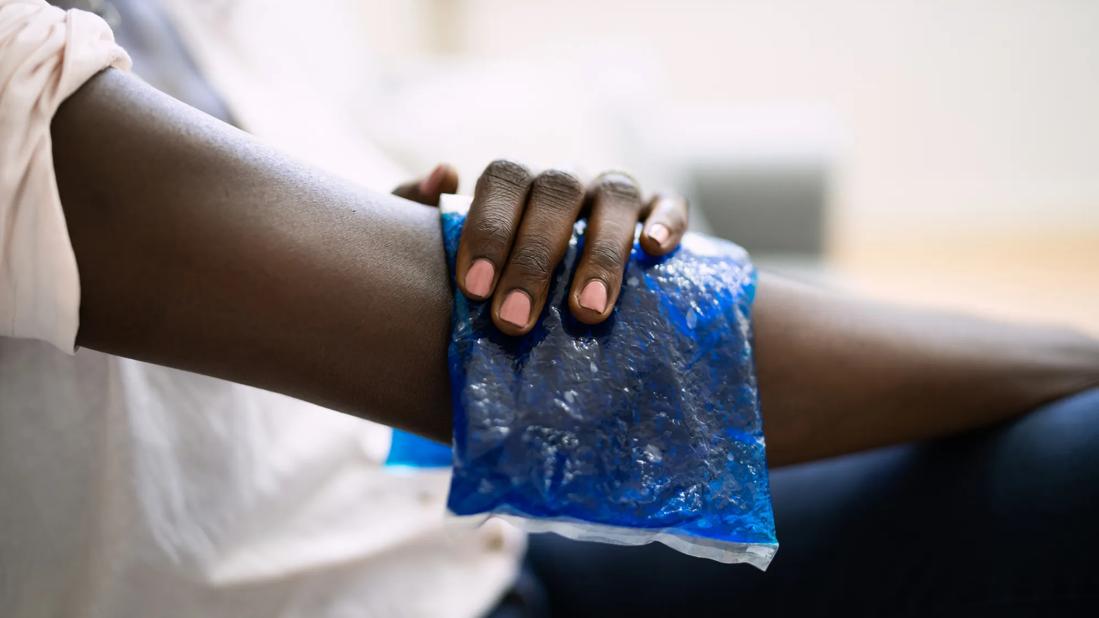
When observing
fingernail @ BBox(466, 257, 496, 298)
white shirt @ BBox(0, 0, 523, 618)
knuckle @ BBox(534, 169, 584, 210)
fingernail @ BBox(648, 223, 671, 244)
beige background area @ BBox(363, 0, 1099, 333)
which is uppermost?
knuckle @ BBox(534, 169, 584, 210)

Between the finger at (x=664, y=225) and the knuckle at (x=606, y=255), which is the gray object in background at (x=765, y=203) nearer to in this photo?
Answer: the finger at (x=664, y=225)

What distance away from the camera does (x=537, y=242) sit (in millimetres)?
506

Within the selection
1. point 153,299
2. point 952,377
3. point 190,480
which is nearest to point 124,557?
point 190,480

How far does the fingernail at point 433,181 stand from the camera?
0.63m

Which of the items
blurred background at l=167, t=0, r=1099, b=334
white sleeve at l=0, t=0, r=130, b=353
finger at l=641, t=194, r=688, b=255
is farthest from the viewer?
blurred background at l=167, t=0, r=1099, b=334

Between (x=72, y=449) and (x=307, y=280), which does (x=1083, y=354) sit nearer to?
(x=307, y=280)

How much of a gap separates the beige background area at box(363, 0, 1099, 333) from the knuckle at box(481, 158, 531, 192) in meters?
2.53

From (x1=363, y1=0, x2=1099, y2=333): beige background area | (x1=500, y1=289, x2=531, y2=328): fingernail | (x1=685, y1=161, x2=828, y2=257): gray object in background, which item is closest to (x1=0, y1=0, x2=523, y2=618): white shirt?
(x1=500, y1=289, x2=531, y2=328): fingernail

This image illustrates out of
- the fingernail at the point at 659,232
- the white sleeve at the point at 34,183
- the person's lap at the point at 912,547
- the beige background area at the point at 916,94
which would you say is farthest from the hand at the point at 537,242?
the beige background area at the point at 916,94

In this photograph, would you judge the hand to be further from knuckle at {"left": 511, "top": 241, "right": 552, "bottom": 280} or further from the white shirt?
the white shirt

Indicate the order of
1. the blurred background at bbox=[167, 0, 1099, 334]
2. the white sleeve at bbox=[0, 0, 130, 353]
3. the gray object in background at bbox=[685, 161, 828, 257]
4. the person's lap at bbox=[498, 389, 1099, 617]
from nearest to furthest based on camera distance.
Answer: the white sleeve at bbox=[0, 0, 130, 353], the person's lap at bbox=[498, 389, 1099, 617], the gray object in background at bbox=[685, 161, 828, 257], the blurred background at bbox=[167, 0, 1099, 334]

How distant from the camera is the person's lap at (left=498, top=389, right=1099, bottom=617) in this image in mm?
660

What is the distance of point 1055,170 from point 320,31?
3.19 meters

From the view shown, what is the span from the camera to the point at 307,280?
47cm
